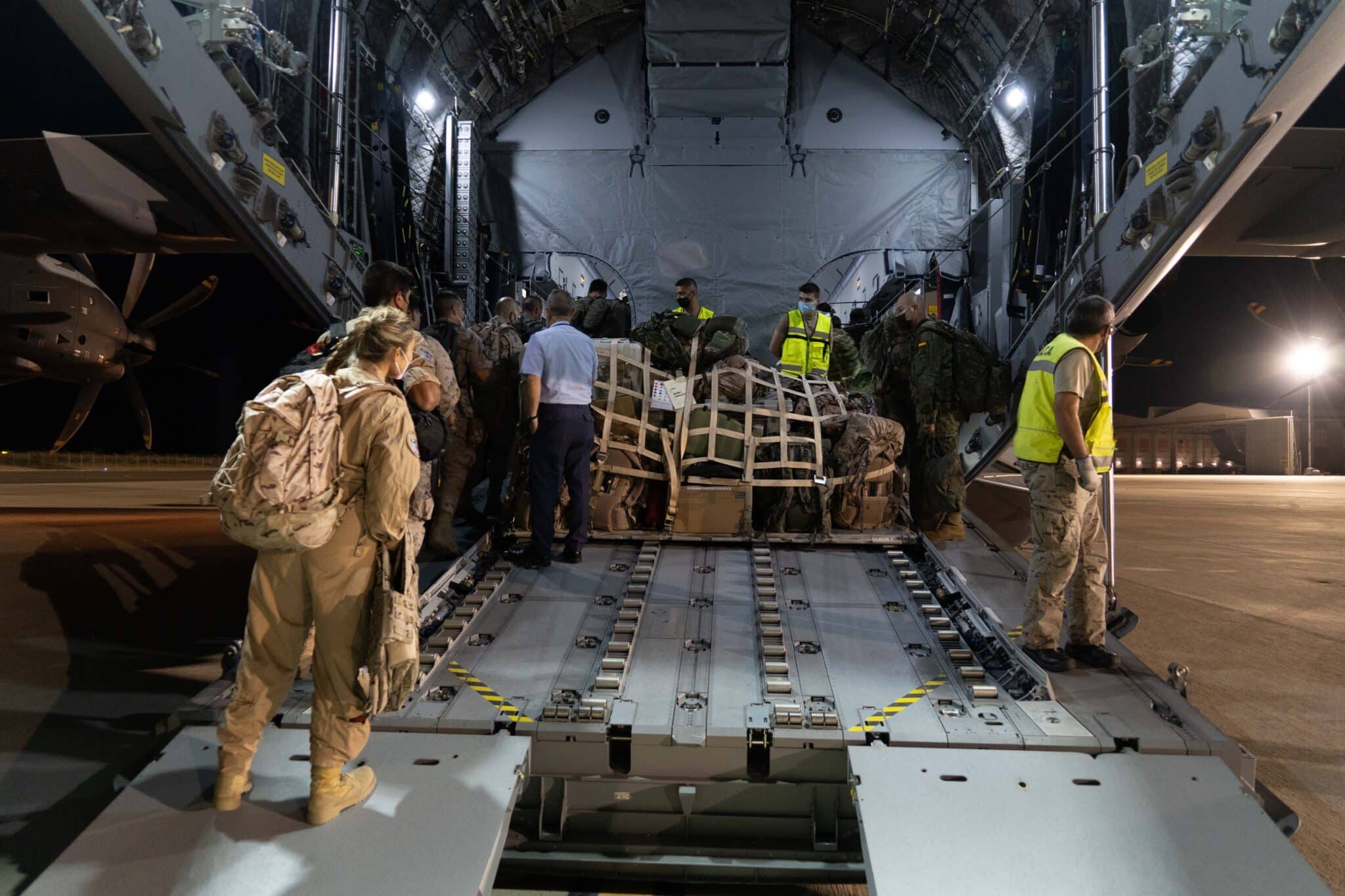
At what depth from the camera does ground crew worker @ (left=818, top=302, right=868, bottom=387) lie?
25.8ft

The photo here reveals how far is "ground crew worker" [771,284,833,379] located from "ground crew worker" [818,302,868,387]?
467 mm

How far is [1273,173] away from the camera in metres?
5.76

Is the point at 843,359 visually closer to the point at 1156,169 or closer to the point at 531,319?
the point at 531,319

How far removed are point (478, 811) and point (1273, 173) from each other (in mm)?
6747

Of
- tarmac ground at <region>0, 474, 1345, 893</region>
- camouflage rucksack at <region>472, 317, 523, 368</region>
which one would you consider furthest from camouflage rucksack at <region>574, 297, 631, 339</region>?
tarmac ground at <region>0, 474, 1345, 893</region>

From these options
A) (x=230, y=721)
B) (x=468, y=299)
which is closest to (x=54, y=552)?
(x=468, y=299)

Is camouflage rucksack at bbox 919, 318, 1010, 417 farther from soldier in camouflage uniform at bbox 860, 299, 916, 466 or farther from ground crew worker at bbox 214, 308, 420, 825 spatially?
ground crew worker at bbox 214, 308, 420, 825

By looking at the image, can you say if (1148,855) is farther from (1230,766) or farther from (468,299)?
(468,299)

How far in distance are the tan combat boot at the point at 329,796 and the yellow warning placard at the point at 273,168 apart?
4338 millimetres

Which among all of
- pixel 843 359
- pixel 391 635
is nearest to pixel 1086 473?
pixel 391 635

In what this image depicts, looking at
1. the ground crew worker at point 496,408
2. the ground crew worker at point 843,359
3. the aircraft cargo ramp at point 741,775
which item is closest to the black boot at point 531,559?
the aircraft cargo ramp at point 741,775

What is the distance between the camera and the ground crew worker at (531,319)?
24.0 feet

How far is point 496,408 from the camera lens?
6.07 m

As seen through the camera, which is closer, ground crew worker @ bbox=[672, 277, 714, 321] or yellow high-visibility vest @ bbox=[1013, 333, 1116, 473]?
yellow high-visibility vest @ bbox=[1013, 333, 1116, 473]
